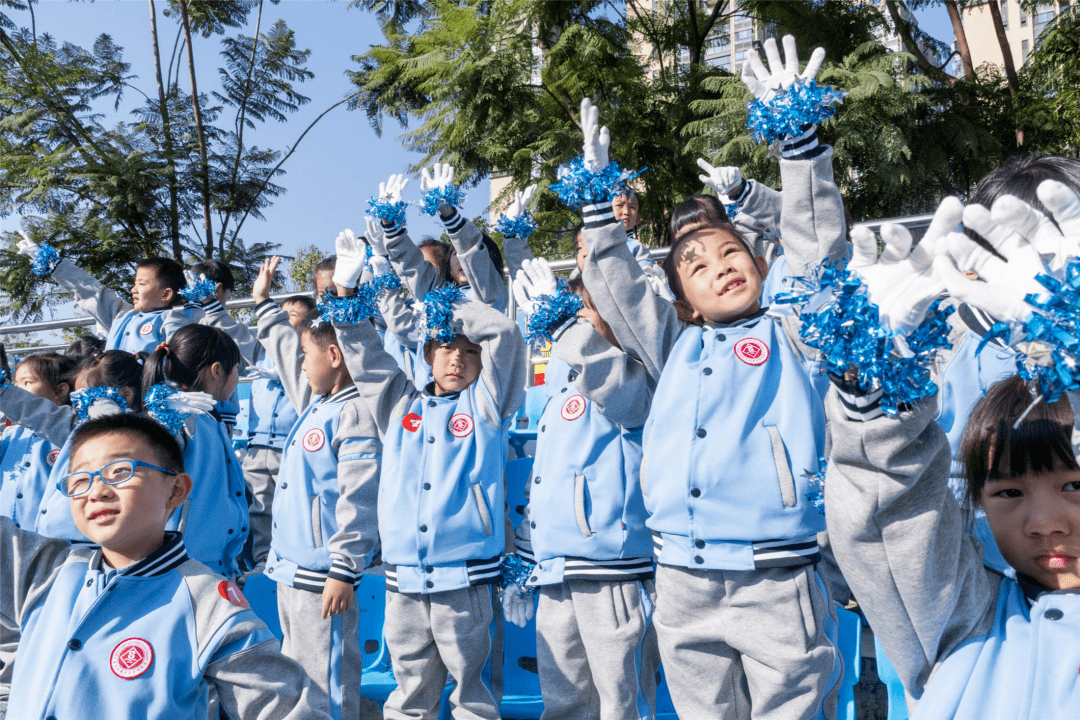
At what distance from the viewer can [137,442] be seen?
2.23 metres

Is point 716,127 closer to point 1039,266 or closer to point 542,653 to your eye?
point 542,653

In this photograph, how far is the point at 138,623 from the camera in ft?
6.65

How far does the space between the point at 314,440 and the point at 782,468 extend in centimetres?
197

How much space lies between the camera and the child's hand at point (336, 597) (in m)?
3.23

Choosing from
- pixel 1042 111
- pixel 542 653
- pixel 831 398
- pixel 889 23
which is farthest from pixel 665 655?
pixel 889 23

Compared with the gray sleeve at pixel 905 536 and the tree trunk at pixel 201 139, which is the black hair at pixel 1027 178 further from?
the tree trunk at pixel 201 139

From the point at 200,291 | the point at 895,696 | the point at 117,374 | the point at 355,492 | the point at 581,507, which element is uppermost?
the point at 200,291

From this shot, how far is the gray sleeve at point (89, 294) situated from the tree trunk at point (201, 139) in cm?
791

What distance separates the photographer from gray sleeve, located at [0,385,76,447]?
13.4 ft

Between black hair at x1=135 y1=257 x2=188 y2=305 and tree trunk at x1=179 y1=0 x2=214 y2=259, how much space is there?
843 cm

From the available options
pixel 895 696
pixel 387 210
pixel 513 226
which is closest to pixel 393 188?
pixel 387 210

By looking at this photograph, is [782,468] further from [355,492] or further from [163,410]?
[163,410]

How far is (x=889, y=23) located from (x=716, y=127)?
2.43 meters

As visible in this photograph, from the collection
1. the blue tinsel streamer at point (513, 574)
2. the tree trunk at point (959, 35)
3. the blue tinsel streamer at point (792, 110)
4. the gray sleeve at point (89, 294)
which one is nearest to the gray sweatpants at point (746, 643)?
the blue tinsel streamer at point (513, 574)
